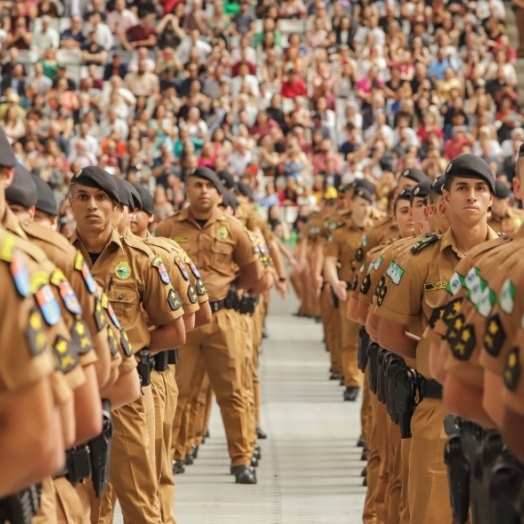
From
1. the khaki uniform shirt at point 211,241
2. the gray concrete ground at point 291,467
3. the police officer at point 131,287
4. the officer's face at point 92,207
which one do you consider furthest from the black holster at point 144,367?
the khaki uniform shirt at point 211,241

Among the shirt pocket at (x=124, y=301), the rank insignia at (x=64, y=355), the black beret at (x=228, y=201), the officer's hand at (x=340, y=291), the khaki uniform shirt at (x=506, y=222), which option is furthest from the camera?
the officer's hand at (x=340, y=291)

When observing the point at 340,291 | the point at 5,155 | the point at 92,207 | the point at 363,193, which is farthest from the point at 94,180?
the point at 363,193

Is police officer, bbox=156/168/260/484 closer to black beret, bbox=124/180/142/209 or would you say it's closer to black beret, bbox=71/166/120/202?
black beret, bbox=124/180/142/209

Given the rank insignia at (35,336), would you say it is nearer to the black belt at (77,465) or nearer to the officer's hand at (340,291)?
the black belt at (77,465)

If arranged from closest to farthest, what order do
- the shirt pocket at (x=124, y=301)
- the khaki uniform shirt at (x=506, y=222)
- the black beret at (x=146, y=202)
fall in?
the shirt pocket at (x=124, y=301), the black beret at (x=146, y=202), the khaki uniform shirt at (x=506, y=222)

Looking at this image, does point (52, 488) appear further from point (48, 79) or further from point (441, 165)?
point (48, 79)

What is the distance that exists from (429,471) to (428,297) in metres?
0.90

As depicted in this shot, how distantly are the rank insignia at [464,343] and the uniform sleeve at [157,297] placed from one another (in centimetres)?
335

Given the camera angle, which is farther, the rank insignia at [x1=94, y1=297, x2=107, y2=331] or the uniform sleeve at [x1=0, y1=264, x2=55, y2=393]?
the rank insignia at [x1=94, y1=297, x2=107, y2=331]

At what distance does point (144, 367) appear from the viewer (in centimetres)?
838

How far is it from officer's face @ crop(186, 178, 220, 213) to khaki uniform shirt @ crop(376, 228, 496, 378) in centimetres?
491

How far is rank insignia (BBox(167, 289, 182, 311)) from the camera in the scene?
336 inches

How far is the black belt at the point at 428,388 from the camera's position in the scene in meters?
7.59

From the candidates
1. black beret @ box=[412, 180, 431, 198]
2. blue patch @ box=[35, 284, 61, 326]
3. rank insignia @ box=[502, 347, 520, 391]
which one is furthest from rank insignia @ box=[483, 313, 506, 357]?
black beret @ box=[412, 180, 431, 198]
